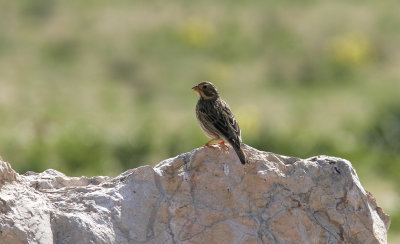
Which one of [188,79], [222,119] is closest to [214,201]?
[222,119]

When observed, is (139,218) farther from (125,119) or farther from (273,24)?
(273,24)

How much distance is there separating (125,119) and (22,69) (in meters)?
4.45

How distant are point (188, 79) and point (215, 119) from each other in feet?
52.1

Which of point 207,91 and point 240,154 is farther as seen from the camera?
point 207,91

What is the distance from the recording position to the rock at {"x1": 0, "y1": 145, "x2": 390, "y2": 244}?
5.36 m

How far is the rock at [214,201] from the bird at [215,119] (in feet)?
1.47

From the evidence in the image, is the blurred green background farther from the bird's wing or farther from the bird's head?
the bird's wing

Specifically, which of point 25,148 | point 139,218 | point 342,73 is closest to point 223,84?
point 342,73

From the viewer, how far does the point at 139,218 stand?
5449mm

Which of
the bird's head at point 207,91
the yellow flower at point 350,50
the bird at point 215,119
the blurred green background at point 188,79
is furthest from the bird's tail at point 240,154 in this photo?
the yellow flower at point 350,50

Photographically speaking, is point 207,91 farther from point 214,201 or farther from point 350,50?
point 350,50

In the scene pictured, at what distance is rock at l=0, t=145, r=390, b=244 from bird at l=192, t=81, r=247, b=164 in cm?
45

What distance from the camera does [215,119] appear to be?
6.84 metres

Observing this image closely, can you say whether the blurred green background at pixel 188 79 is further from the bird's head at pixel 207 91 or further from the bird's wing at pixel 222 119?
the bird's wing at pixel 222 119
